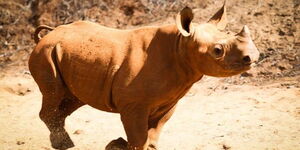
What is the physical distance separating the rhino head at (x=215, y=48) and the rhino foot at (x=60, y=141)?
2114mm

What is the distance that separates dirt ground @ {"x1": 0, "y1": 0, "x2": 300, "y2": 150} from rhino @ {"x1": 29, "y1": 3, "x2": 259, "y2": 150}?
1.39 metres

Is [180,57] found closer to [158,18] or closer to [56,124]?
[56,124]

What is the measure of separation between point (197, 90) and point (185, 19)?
15.8ft

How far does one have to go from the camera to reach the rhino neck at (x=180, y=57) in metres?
4.12

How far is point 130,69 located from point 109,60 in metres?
0.35

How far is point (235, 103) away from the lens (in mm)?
7676

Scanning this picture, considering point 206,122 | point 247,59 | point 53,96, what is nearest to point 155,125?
point 53,96

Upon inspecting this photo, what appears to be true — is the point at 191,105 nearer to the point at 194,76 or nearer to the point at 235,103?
the point at 235,103

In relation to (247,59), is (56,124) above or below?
below

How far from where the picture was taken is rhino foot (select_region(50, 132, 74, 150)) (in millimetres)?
5312

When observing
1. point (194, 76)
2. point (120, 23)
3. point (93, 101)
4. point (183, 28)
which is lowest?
point (120, 23)


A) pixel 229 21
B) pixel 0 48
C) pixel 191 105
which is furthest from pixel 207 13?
pixel 0 48

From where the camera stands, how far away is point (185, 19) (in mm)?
4070

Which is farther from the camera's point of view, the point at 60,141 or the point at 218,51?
the point at 60,141
